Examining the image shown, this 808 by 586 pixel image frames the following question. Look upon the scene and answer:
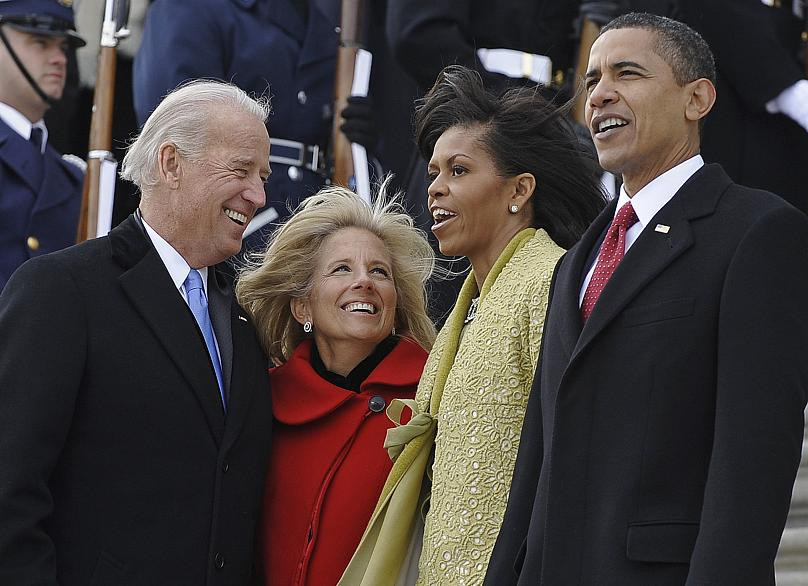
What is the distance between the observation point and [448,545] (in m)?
3.36

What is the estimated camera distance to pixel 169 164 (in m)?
3.65

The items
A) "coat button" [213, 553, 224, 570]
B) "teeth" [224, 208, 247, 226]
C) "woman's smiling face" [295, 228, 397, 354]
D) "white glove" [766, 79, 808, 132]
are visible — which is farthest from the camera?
"white glove" [766, 79, 808, 132]

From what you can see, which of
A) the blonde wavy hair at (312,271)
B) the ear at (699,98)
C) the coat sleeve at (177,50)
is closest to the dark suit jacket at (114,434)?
the blonde wavy hair at (312,271)

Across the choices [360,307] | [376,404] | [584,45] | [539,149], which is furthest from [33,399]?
[584,45]

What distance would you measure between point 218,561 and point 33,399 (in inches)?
24.3

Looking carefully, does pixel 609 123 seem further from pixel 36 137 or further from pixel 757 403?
pixel 36 137

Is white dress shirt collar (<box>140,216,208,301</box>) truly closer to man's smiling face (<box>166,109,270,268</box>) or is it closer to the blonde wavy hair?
man's smiling face (<box>166,109,270,268</box>)

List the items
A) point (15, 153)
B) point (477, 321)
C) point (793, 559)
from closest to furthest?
point (477, 321), point (793, 559), point (15, 153)

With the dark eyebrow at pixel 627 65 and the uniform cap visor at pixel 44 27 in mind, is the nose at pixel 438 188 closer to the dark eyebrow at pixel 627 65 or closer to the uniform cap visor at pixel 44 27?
the dark eyebrow at pixel 627 65

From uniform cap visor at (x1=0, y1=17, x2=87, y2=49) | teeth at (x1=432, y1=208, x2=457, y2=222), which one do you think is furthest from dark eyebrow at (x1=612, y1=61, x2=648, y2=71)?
uniform cap visor at (x1=0, y1=17, x2=87, y2=49)

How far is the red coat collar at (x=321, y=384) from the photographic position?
3.85 metres

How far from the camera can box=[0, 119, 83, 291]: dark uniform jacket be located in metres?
5.87

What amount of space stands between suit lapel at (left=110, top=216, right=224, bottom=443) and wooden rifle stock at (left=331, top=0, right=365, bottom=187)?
2.51m

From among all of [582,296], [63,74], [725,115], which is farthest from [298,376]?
[63,74]
